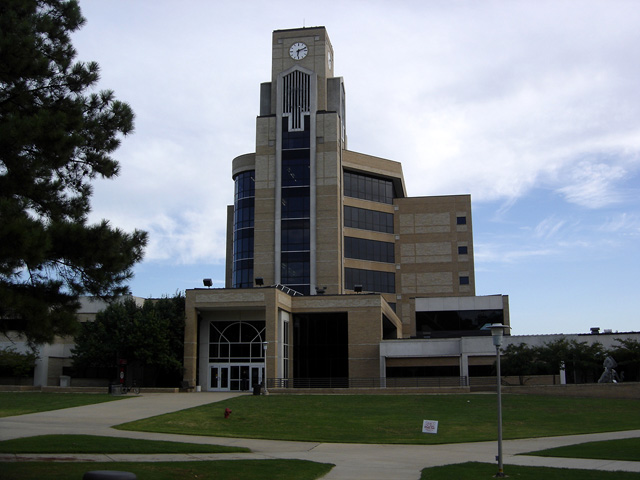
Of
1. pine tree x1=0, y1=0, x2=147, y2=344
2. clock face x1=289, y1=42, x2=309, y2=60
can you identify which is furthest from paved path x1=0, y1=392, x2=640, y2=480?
clock face x1=289, y1=42, x2=309, y2=60

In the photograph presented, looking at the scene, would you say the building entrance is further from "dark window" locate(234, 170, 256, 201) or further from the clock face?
A: the clock face

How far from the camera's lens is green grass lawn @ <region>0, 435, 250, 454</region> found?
20.1 metres

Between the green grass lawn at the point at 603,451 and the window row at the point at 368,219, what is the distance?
4889 centimetres

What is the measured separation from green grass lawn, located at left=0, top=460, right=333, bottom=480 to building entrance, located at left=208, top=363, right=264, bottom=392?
34.4 m

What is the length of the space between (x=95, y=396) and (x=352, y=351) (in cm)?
2131

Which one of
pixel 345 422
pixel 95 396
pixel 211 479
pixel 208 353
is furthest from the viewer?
pixel 208 353

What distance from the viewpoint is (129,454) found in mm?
19953

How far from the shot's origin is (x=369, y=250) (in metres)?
74.3

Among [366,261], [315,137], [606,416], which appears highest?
[315,137]

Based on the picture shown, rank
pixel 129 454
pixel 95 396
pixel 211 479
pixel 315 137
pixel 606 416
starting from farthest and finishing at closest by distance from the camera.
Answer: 1. pixel 315 137
2. pixel 95 396
3. pixel 606 416
4. pixel 129 454
5. pixel 211 479

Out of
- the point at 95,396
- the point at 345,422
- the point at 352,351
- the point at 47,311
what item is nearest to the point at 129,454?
the point at 47,311

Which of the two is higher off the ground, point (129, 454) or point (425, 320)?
point (425, 320)

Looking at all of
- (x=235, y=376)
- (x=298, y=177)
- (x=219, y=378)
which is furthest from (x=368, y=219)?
(x=219, y=378)

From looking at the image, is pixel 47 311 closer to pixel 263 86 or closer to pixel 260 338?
pixel 260 338
